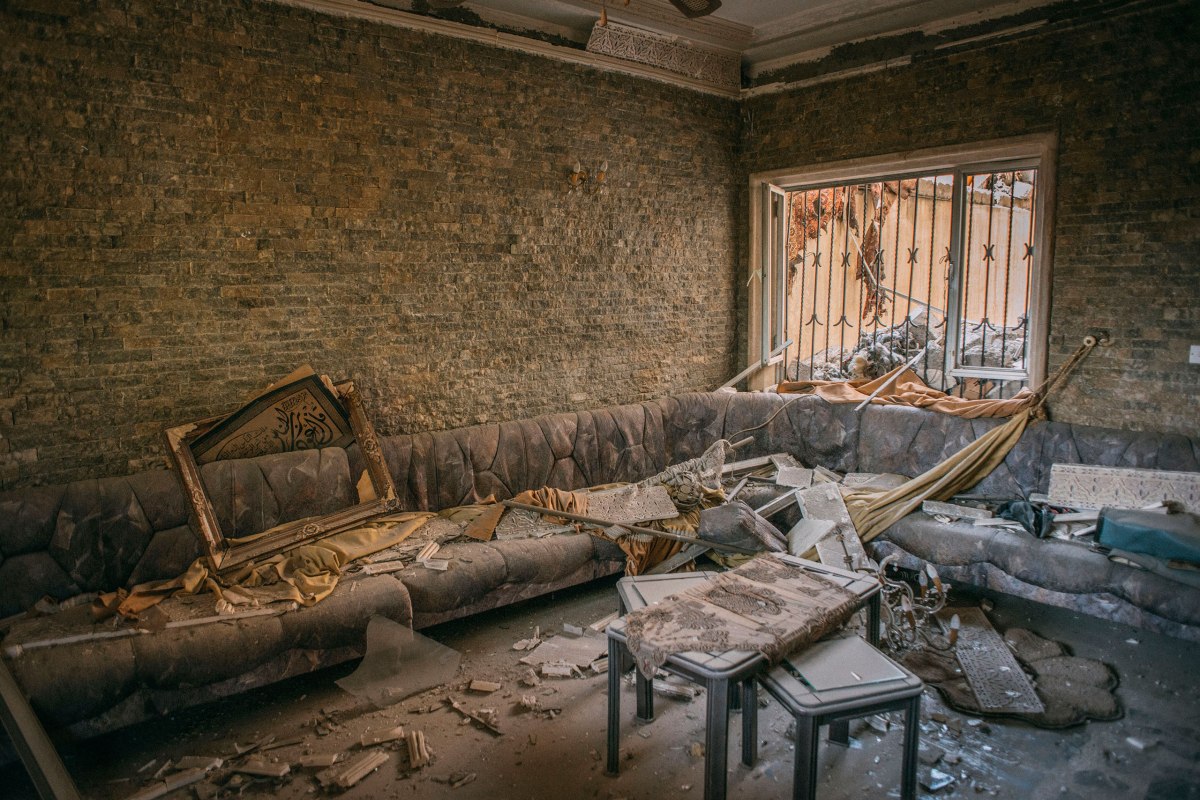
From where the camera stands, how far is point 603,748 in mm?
3236

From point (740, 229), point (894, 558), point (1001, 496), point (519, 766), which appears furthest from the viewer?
point (740, 229)

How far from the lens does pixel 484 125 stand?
5262 mm

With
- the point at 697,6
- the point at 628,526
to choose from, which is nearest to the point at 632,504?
the point at 628,526

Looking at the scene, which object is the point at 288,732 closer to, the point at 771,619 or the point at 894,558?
the point at 771,619

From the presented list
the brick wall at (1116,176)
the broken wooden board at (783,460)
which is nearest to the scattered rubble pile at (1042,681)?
the brick wall at (1116,176)

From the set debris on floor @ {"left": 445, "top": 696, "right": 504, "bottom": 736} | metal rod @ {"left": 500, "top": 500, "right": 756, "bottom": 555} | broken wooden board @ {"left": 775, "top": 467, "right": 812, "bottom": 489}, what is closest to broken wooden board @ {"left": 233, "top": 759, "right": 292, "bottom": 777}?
debris on floor @ {"left": 445, "top": 696, "right": 504, "bottom": 736}

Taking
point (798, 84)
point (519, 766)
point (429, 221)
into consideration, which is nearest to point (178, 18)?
point (429, 221)

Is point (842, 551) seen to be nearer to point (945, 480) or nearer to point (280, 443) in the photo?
point (945, 480)

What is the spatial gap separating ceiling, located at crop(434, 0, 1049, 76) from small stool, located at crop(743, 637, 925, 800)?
4190 millimetres

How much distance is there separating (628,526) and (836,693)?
7.31 ft

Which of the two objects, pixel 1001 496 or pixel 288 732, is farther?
pixel 1001 496

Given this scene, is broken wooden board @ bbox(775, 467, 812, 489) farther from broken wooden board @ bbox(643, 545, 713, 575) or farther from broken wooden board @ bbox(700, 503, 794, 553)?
broken wooden board @ bbox(643, 545, 713, 575)

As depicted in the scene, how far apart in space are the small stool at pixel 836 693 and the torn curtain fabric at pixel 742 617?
8cm

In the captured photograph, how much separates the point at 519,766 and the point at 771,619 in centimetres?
119
